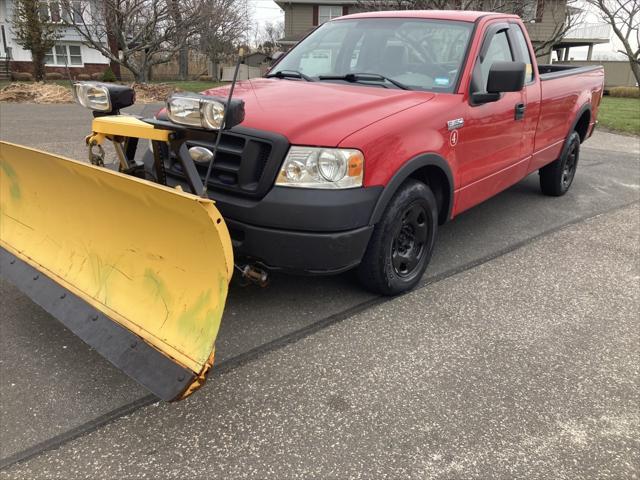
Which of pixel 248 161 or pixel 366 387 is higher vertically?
pixel 248 161

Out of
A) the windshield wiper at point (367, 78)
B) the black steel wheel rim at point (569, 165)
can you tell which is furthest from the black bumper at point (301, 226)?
the black steel wheel rim at point (569, 165)

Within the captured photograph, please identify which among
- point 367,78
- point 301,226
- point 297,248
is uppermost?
point 367,78

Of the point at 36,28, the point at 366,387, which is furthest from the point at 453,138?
the point at 36,28

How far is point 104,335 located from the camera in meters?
2.63

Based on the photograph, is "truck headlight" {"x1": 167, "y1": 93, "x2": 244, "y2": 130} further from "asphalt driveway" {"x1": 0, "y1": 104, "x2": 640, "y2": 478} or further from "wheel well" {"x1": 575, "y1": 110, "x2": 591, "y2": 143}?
"wheel well" {"x1": 575, "y1": 110, "x2": 591, "y2": 143}

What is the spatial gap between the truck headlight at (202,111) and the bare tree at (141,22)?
732 inches

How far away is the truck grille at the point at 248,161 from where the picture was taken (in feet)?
10.1

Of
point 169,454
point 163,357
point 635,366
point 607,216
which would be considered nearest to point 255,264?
point 163,357

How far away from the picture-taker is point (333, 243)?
10.2 ft

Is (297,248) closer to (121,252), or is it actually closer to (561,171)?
(121,252)

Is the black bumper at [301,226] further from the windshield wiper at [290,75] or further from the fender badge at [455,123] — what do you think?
the windshield wiper at [290,75]

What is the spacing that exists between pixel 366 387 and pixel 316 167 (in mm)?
1211

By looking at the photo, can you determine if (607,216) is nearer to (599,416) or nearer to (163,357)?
(599,416)

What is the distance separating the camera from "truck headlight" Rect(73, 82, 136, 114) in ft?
10.5
